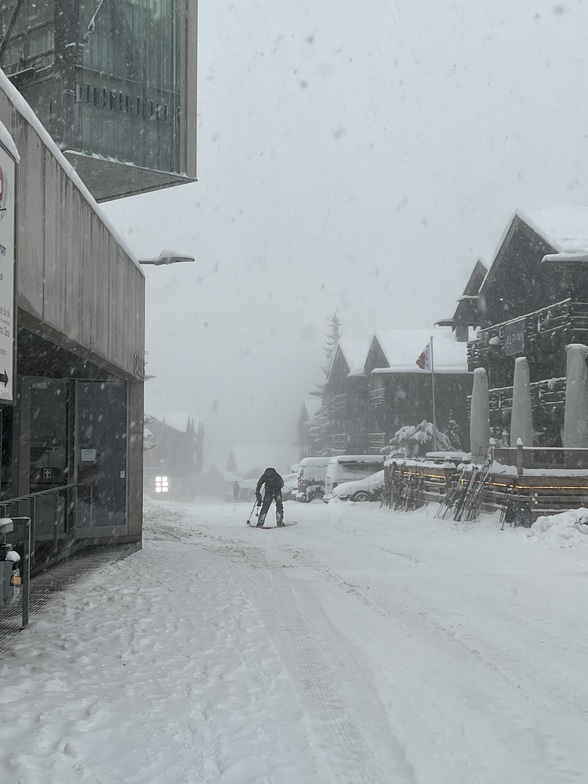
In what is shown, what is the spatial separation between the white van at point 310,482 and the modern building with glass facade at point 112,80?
65.2 feet

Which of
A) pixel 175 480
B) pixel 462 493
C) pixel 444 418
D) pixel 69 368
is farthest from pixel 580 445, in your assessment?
pixel 175 480

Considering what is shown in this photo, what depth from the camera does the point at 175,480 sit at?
304ft

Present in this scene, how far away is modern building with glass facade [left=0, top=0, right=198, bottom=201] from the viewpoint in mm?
16266

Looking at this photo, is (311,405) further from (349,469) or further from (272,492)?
(272,492)

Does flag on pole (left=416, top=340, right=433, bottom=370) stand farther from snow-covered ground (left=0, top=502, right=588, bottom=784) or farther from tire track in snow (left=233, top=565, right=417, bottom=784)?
tire track in snow (left=233, top=565, right=417, bottom=784)

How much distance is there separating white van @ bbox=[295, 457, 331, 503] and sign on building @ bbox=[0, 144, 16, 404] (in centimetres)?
2969

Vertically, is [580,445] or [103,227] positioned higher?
[103,227]

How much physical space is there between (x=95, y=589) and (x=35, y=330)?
356cm

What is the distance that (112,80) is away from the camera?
1689cm

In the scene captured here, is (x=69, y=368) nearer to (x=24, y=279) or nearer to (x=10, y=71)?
(x=24, y=279)

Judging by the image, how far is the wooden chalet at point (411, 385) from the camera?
153 ft

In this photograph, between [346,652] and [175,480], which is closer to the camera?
[346,652]

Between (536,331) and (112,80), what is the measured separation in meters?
17.9

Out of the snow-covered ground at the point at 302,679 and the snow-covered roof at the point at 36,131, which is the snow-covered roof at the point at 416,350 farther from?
the snow-covered roof at the point at 36,131
